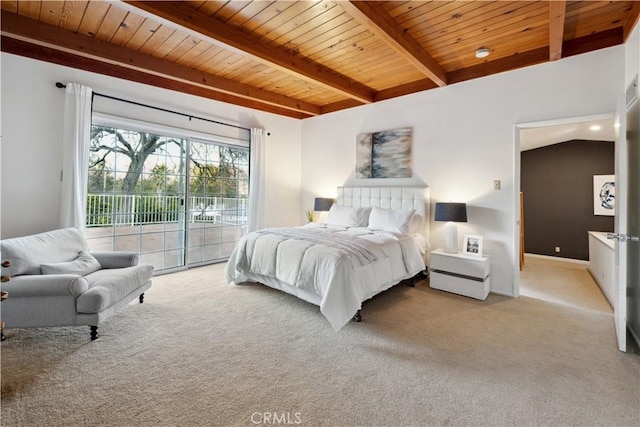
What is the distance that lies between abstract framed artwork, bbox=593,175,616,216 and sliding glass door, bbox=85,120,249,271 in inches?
247

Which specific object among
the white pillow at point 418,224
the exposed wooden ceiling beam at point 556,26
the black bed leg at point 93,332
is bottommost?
the black bed leg at point 93,332

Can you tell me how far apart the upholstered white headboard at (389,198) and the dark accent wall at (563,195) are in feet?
10.2

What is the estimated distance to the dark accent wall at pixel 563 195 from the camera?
16.7 ft

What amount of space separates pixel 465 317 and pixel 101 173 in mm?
4747

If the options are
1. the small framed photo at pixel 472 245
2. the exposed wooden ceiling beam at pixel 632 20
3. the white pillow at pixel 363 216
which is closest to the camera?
the exposed wooden ceiling beam at pixel 632 20

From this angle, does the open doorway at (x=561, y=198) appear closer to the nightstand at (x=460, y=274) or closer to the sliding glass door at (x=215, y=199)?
the nightstand at (x=460, y=274)

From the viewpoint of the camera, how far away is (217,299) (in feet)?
10.9

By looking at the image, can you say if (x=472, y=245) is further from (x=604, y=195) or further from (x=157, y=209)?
(x=157, y=209)

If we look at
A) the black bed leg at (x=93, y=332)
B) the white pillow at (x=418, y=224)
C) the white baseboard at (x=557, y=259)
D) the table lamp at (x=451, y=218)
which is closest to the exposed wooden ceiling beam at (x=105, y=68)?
the black bed leg at (x=93, y=332)

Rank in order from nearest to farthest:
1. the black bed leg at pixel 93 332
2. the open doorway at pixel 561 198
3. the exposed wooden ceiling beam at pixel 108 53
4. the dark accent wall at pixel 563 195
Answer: the black bed leg at pixel 93 332 → the exposed wooden ceiling beam at pixel 108 53 → the open doorway at pixel 561 198 → the dark accent wall at pixel 563 195

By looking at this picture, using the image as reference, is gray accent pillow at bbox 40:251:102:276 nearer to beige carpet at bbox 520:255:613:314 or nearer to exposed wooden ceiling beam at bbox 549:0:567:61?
exposed wooden ceiling beam at bbox 549:0:567:61

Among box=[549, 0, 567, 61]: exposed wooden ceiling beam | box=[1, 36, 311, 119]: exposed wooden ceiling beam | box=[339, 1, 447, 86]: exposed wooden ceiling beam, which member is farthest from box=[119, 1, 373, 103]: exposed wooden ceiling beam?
box=[549, 0, 567, 61]: exposed wooden ceiling beam

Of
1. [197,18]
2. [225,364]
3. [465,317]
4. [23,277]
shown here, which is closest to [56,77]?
[197,18]

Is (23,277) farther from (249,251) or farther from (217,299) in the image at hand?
(249,251)
